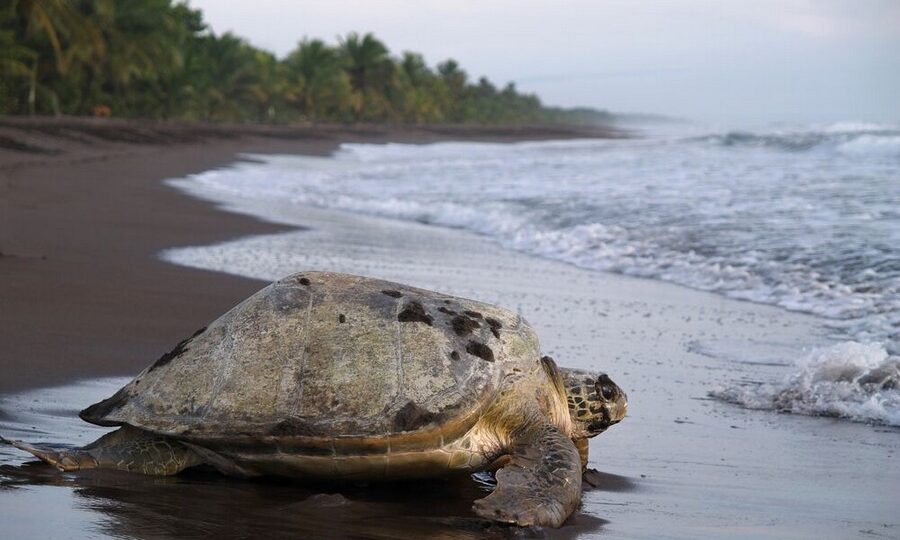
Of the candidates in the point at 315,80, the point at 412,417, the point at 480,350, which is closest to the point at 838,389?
the point at 480,350

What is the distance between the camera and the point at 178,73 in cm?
4559

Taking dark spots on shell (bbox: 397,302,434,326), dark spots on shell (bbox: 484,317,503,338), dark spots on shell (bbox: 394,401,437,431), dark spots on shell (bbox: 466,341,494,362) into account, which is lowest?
dark spots on shell (bbox: 394,401,437,431)

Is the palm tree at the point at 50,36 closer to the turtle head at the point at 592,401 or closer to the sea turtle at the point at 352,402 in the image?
the sea turtle at the point at 352,402

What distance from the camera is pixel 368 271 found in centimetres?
832

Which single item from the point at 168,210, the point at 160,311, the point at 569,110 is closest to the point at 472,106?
the point at 569,110

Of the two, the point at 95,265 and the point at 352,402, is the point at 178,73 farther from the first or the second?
the point at 352,402

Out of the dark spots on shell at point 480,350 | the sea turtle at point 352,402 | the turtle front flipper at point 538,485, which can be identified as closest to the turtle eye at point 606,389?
the sea turtle at point 352,402

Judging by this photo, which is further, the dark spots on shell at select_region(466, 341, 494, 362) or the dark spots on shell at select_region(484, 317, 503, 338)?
the dark spots on shell at select_region(484, 317, 503, 338)

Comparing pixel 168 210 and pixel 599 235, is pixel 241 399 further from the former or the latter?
pixel 168 210

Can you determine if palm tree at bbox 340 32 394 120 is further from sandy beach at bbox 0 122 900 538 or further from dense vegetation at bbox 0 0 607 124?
sandy beach at bbox 0 122 900 538

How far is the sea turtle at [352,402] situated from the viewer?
10.8 ft

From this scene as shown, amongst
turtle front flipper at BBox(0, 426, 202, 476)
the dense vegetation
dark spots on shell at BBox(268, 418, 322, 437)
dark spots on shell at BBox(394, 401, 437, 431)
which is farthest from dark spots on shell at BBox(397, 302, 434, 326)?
the dense vegetation

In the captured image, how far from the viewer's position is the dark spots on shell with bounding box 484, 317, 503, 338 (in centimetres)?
368

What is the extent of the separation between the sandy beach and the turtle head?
0.54 ft
